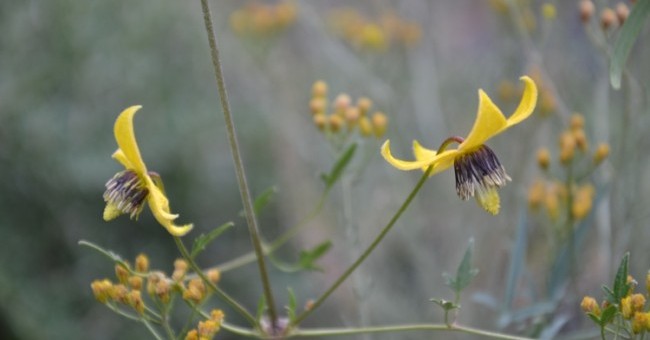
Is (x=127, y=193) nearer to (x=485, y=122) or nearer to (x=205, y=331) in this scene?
(x=205, y=331)

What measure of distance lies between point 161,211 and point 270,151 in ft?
7.45

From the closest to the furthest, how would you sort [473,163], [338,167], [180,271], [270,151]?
[473,163]
[180,271]
[338,167]
[270,151]

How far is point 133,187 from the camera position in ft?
3.53

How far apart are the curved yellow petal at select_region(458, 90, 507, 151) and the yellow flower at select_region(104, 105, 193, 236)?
0.34 m

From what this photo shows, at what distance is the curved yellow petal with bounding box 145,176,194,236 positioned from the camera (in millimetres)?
987

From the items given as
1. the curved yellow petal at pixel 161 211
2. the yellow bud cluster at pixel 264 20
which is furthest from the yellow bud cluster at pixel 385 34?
the curved yellow petal at pixel 161 211

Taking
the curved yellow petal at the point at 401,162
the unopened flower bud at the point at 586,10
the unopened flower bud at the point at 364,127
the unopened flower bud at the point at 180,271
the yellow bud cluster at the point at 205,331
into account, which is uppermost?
the unopened flower bud at the point at 586,10

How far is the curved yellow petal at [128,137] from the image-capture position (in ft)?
3.16

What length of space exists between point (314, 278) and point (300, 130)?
0.54 m

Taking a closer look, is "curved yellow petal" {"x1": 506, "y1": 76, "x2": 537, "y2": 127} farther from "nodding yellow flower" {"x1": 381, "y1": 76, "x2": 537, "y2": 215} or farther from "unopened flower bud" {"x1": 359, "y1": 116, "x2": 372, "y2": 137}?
"unopened flower bud" {"x1": 359, "y1": 116, "x2": 372, "y2": 137}

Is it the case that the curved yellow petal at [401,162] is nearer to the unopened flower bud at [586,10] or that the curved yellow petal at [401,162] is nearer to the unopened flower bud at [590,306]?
the unopened flower bud at [590,306]

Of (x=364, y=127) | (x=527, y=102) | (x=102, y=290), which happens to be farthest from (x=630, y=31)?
(x=102, y=290)

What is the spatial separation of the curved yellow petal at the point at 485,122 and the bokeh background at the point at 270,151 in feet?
2.63

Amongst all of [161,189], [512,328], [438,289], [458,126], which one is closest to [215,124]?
[458,126]
